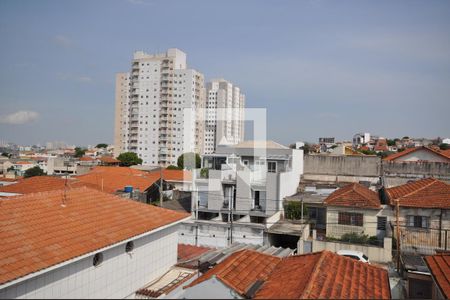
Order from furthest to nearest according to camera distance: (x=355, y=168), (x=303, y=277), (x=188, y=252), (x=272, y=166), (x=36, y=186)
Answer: (x=355, y=168) < (x=272, y=166) < (x=36, y=186) < (x=188, y=252) < (x=303, y=277)

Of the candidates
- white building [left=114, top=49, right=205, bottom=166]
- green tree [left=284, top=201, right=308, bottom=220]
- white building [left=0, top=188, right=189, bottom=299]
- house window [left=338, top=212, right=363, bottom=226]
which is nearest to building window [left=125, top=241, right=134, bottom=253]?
white building [left=0, top=188, right=189, bottom=299]

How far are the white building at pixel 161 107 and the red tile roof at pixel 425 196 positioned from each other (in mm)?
55807

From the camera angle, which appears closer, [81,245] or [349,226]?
[81,245]

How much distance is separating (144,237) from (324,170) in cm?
2329

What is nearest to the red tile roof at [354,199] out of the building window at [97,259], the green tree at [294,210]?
the green tree at [294,210]

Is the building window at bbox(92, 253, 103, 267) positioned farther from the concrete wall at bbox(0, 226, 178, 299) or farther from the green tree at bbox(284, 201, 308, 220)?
the green tree at bbox(284, 201, 308, 220)

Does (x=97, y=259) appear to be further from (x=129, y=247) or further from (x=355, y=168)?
(x=355, y=168)

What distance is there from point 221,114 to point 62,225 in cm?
8547

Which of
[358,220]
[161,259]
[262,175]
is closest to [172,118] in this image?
[262,175]

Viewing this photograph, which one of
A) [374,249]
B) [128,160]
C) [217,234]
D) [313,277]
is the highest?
[128,160]

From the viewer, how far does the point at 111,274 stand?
7594mm

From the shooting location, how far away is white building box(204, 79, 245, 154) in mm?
86812

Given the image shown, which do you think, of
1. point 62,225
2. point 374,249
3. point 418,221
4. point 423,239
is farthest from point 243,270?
point 418,221

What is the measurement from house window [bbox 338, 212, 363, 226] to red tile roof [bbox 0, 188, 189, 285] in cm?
1044
